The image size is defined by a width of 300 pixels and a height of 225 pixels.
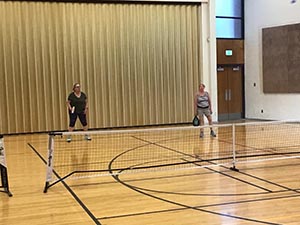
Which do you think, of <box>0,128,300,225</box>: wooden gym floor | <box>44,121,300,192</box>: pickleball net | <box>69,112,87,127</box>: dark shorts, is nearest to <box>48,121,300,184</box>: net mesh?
<box>44,121,300,192</box>: pickleball net

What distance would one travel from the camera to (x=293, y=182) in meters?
7.69

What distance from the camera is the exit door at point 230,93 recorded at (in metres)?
20.1

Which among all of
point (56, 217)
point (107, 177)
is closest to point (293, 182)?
point (107, 177)

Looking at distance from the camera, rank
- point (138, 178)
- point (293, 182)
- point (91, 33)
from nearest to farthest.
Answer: point (293, 182) < point (138, 178) < point (91, 33)

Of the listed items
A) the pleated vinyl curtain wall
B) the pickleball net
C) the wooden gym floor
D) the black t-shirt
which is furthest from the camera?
the pleated vinyl curtain wall

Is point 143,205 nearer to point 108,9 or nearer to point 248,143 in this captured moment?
point 248,143

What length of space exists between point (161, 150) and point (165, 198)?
4.99 metres

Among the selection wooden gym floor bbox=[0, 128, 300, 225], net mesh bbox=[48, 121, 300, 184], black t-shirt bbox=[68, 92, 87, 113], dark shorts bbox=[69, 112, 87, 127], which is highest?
black t-shirt bbox=[68, 92, 87, 113]

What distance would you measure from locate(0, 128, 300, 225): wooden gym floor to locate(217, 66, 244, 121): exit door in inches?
424

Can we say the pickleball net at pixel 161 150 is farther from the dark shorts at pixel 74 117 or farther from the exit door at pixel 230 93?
the exit door at pixel 230 93

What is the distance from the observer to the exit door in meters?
20.1

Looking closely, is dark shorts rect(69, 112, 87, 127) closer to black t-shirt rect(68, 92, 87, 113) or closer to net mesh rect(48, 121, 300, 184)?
black t-shirt rect(68, 92, 87, 113)

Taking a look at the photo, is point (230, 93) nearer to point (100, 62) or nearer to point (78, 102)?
point (100, 62)

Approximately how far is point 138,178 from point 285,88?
11.7 meters
